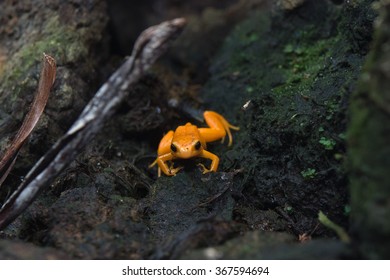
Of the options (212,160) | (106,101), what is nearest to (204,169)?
(212,160)

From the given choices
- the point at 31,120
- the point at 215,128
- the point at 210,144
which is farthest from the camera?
the point at 210,144

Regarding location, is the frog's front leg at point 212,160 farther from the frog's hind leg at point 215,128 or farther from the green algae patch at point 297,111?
the frog's hind leg at point 215,128

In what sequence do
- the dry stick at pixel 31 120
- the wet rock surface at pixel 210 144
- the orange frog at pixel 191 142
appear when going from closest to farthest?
the wet rock surface at pixel 210 144
the dry stick at pixel 31 120
the orange frog at pixel 191 142

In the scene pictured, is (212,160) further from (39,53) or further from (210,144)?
(39,53)

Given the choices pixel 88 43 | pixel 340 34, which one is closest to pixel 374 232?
pixel 340 34

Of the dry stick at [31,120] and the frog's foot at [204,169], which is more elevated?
the dry stick at [31,120]

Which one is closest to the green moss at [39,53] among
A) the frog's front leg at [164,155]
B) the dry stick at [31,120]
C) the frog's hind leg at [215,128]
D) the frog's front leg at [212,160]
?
the dry stick at [31,120]
